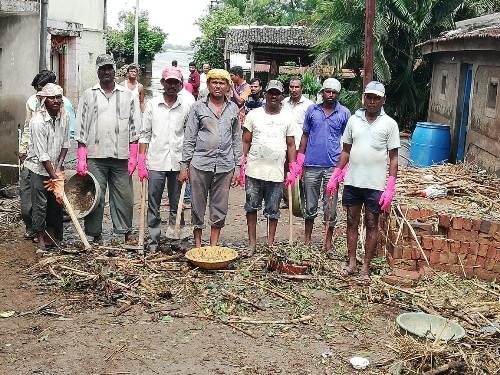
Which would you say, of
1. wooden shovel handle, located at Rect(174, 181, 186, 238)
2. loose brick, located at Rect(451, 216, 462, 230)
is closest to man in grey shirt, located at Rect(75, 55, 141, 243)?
wooden shovel handle, located at Rect(174, 181, 186, 238)

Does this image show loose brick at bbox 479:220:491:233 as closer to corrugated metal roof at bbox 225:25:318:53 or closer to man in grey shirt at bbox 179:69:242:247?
man in grey shirt at bbox 179:69:242:247

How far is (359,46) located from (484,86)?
789cm

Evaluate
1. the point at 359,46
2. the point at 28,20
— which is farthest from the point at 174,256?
the point at 359,46

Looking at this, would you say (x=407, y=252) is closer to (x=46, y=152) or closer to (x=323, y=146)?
(x=323, y=146)

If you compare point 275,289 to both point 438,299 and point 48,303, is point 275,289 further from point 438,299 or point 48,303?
point 48,303

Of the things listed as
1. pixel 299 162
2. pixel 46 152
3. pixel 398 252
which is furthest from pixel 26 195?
pixel 398 252

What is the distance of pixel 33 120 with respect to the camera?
6.82 meters

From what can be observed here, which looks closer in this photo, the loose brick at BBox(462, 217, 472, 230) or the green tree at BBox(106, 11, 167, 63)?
the loose brick at BBox(462, 217, 472, 230)

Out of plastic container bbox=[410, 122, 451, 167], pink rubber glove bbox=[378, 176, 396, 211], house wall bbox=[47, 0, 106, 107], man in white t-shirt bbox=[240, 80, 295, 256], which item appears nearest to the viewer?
pink rubber glove bbox=[378, 176, 396, 211]

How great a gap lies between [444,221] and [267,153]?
2.03 meters

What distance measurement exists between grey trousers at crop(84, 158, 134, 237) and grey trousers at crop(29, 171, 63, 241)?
1.27 feet

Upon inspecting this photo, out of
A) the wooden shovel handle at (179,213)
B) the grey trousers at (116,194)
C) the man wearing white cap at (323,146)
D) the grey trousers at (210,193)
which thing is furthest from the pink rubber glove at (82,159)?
the man wearing white cap at (323,146)

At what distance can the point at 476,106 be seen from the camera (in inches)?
454

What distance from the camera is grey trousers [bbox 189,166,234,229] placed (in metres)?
6.85
